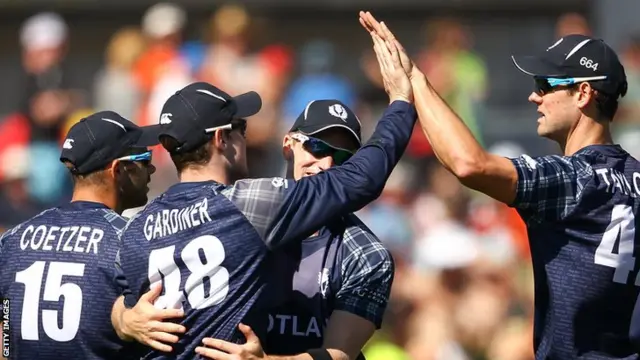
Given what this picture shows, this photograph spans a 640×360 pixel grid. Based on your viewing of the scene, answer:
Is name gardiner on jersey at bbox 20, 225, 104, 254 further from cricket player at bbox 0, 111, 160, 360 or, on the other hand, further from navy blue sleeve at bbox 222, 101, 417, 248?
navy blue sleeve at bbox 222, 101, 417, 248

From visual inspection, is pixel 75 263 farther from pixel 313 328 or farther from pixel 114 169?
pixel 313 328

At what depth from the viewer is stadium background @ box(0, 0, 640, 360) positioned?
9.11 m

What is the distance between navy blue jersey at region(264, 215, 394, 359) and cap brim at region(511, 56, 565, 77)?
99cm

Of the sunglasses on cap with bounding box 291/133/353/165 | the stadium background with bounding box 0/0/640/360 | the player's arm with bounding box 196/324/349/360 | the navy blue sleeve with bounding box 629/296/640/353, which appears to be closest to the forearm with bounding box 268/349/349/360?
the player's arm with bounding box 196/324/349/360

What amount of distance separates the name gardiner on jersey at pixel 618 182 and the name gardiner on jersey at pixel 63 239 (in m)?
2.20

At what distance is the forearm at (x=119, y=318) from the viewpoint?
198 inches

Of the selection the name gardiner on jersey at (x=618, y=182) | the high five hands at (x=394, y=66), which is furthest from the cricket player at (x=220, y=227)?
the name gardiner on jersey at (x=618, y=182)

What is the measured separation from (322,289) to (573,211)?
1.07 metres

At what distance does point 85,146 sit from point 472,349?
3.96 m

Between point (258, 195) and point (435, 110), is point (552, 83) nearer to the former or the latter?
point (435, 110)

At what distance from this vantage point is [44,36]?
1170 centimetres

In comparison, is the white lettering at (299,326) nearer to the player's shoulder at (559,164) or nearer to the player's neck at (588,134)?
the player's shoulder at (559,164)

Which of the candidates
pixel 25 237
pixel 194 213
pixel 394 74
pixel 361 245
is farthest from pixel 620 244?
pixel 25 237

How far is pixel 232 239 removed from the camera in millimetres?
4738
